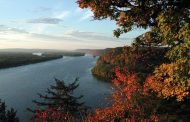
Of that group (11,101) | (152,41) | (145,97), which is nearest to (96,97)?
(11,101)

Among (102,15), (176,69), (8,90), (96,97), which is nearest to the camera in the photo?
(176,69)

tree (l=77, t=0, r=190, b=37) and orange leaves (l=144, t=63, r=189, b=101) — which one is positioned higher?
tree (l=77, t=0, r=190, b=37)

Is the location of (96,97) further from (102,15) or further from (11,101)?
(102,15)

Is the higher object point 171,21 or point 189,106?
point 171,21

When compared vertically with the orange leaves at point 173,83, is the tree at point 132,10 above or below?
above

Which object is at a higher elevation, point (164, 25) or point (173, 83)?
point (164, 25)

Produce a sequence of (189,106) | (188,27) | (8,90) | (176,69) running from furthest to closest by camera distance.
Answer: (8,90), (189,106), (176,69), (188,27)

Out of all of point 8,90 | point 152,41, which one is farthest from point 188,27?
point 8,90

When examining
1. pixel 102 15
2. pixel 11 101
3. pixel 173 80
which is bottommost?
pixel 11 101

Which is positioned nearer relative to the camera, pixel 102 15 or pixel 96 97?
pixel 102 15

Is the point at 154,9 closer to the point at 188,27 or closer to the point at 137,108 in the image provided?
the point at 188,27
